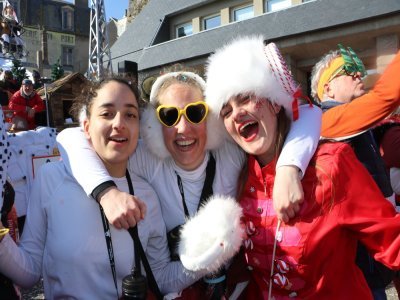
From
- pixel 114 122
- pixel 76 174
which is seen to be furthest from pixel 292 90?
pixel 76 174

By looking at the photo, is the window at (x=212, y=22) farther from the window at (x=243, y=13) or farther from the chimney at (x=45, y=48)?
the chimney at (x=45, y=48)

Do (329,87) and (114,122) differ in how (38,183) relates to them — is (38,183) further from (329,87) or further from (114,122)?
(329,87)

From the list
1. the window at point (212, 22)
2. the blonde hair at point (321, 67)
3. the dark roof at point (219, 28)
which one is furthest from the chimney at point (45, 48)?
the blonde hair at point (321, 67)

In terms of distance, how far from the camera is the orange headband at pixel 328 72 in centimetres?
238

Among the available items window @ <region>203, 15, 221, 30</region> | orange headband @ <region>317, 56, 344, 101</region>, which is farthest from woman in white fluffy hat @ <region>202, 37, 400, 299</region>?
window @ <region>203, 15, 221, 30</region>

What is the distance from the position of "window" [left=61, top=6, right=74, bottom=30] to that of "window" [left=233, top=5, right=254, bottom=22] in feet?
92.4

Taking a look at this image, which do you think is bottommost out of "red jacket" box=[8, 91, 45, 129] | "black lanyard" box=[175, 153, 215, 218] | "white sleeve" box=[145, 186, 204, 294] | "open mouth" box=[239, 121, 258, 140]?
"white sleeve" box=[145, 186, 204, 294]

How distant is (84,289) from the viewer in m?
1.64

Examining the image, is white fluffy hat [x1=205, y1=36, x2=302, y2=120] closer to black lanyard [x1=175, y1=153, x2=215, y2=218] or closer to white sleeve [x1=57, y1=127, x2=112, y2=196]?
black lanyard [x1=175, y1=153, x2=215, y2=218]

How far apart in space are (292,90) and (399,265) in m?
0.92

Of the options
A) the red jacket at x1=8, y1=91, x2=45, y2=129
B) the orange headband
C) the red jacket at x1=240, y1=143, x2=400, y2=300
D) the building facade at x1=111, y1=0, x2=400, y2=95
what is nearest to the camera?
Answer: the red jacket at x1=240, y1=143, x2=400, y2=300

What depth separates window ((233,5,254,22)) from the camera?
44.4 feet

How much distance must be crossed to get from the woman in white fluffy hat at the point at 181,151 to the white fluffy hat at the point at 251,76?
0.50 feet

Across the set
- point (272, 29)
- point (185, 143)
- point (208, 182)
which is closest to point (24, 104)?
point (185, 143)
